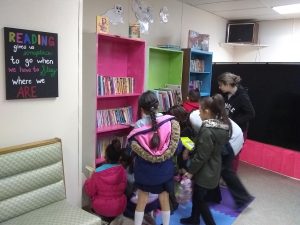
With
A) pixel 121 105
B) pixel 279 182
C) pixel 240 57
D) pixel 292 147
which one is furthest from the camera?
pixel 240 57

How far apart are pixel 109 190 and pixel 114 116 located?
1064 mm

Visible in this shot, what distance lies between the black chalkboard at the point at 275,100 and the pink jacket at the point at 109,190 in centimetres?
304

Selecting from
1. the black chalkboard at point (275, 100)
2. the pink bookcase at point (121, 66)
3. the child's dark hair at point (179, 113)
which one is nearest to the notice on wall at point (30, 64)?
the pink bookcase at point (121, 66)

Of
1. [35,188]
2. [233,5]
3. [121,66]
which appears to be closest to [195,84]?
[233,5]

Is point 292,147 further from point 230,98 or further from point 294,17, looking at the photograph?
point 294,17

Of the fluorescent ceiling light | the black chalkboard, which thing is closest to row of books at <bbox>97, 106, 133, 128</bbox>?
the black chalkboard

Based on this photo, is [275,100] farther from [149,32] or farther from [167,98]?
[149,32]

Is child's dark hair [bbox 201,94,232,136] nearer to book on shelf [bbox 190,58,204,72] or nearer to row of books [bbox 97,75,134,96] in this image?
row of books [bbox 97,75,134,96]

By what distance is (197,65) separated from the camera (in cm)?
456

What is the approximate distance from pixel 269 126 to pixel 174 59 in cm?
192

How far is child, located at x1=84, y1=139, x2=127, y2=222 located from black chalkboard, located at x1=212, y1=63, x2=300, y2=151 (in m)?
3.02

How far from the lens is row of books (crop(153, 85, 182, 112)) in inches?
148

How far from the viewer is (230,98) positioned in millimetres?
3412

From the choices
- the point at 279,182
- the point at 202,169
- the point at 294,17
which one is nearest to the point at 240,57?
the point at 294,17
